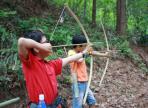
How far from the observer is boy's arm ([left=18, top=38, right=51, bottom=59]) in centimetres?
339

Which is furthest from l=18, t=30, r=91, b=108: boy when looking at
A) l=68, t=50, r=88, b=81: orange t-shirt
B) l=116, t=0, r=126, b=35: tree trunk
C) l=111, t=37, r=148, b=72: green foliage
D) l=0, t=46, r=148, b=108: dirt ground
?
l=116, t=0, r=126, b=35: tree trunk

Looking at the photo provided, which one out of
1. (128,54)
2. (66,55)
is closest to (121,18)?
(128,54)

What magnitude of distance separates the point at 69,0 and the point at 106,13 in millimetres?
4677

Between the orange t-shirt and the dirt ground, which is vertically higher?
the orange t-shirt

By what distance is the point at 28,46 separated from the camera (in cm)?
343

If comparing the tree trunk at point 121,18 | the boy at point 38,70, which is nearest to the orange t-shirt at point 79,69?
the boy at point 38,70

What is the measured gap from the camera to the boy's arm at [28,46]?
3393 millimetres

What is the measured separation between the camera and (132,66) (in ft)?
39.9

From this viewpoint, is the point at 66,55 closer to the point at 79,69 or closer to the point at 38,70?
the point at 79,69

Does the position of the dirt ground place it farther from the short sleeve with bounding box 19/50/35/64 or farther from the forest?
the short sleeve with bounding box 19/50/35/64

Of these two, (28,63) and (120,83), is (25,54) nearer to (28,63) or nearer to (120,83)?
(28,63)

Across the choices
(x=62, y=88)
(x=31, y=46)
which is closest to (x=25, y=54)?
(x=31, y=46)

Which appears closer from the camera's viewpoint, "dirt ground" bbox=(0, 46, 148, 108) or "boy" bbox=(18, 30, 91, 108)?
"boy" bbox=(18, 30, 91, 108)

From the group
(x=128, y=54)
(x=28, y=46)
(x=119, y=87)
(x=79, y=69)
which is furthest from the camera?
(x=128, y=54)
